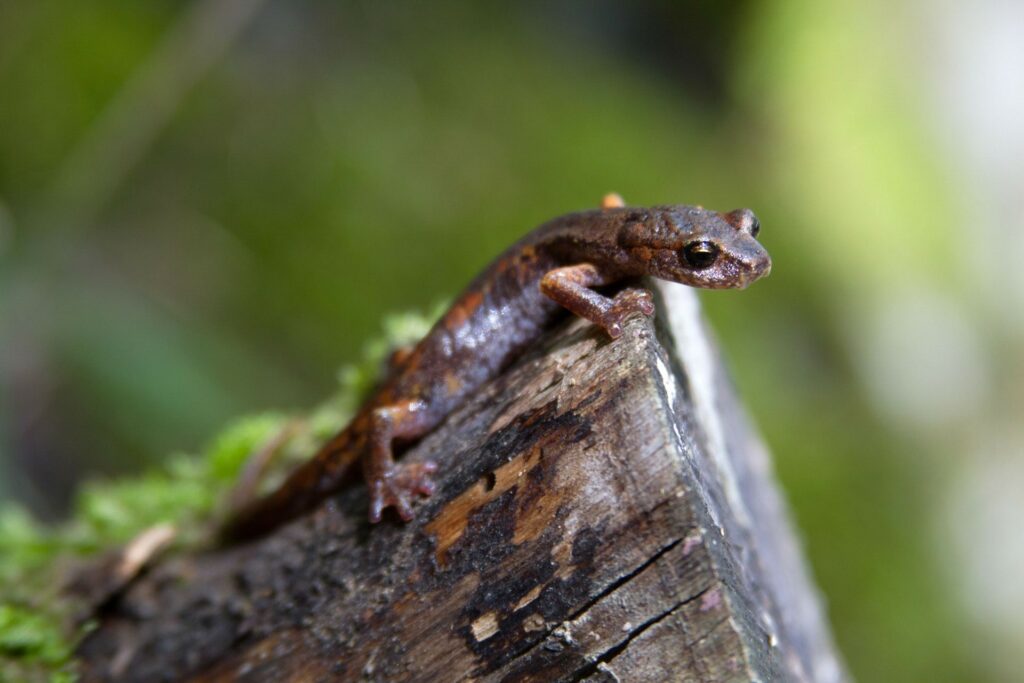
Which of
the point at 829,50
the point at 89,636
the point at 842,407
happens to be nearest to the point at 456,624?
the point at 89,636

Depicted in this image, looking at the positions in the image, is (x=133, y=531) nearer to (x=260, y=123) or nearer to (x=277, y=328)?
(x=277, y=328)

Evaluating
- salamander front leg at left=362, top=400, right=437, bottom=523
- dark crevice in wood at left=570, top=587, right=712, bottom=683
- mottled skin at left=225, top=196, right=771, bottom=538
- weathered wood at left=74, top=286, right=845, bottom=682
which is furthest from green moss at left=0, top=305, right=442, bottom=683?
dark crevice in wood at left=570, top=587, right=712, bottom=683

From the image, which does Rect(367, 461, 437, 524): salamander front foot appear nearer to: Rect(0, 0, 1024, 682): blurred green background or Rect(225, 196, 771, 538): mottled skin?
Rect(225, 196, 771, 538): mottled skin

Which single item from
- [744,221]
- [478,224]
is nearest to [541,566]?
[744,221]

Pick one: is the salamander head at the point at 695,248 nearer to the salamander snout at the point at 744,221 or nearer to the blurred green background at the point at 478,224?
the salamander snout at the point at 744,221

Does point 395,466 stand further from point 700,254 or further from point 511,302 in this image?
point 700,254

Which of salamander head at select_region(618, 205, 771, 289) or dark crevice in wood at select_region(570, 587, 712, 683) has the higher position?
salamander head at select_region(618, 205, 771, 289)

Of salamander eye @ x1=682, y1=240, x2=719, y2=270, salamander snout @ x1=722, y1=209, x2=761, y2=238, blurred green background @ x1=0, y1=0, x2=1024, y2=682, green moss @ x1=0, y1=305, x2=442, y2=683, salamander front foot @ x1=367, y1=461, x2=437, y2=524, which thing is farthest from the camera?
blurred green background @ x1=0, y1=0, x2=1024, y2=682
